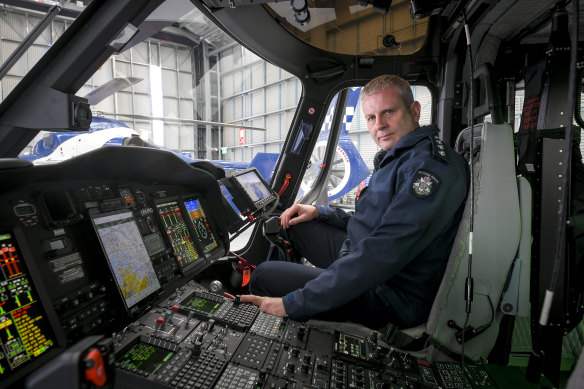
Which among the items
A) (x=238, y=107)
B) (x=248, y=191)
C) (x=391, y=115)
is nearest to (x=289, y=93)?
(x=238, y=107)

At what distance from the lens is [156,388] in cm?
72

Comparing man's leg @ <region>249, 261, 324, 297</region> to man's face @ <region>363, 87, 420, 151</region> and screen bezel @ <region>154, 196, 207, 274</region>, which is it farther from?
man's face @ <region>363, 87, 420, 151</region>

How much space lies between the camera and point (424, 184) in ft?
3.57

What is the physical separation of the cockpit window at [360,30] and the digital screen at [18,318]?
2124 millimetres

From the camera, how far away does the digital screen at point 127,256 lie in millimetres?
1019

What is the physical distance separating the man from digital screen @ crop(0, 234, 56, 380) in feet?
2.02

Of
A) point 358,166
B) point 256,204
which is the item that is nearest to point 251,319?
point 256,204

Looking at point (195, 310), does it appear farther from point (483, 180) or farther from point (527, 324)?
point (527, 324)

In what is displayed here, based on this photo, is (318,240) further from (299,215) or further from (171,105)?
(171,105)

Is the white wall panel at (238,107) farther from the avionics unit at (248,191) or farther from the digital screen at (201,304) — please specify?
the digital screen at (201,304)

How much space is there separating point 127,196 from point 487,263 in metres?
1.31

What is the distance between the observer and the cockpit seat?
1055 millimetres

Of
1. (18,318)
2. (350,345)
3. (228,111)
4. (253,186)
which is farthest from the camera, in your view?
(228,111)

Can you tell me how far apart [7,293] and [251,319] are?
24.9 inches
